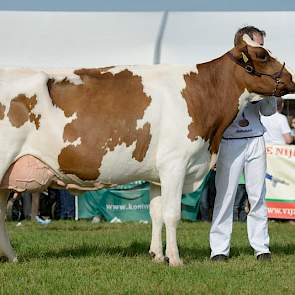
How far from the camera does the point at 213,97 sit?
879 centimetres

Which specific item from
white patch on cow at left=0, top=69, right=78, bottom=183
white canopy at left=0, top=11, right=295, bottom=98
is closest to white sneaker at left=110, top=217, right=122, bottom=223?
white canopy at left=0, top=11, right=295, bottom=98

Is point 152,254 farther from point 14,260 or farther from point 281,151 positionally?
point 281,151

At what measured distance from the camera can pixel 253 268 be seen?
28.0 feet

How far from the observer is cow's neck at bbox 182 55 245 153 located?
8.62m

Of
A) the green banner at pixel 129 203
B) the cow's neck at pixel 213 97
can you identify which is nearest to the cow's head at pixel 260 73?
the cow's neck at pixel 213 97

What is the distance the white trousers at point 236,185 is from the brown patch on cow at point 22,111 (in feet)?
7.28

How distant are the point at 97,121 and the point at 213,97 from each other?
4.34 ft

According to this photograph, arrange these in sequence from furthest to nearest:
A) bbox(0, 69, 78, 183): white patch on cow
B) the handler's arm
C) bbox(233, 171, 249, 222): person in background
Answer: bbox(233, 171, 249, 222): person in background → the handler's arm → bbox(0, 69, 78, 183): white patch on cow

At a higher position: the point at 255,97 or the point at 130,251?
the point at 255,97

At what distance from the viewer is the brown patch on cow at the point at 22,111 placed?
8305 millimetres

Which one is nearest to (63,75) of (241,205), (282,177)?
(241,205)

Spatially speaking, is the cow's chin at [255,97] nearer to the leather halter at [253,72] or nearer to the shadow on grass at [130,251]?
the leather halter at [253,72]

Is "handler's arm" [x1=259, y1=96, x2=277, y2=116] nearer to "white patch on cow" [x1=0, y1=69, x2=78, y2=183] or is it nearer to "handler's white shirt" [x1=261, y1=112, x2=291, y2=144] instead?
"white patch on cow" [x1=0, y1=69, x2=78, y2=183]

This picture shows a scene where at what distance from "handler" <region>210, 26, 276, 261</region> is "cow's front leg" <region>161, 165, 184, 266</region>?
0.77 metres
